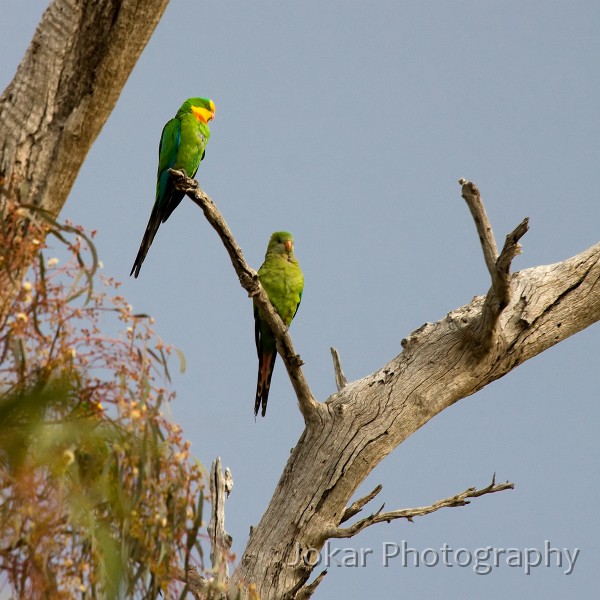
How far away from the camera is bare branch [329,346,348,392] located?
14.2 feet

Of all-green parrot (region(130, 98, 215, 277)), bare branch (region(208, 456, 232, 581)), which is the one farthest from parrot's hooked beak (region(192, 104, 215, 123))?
bare branch (region(208, 456, 232, 581))

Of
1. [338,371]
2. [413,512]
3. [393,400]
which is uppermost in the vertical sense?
[338,371]

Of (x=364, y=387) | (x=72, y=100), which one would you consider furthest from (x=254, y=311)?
(x=72, y=100)

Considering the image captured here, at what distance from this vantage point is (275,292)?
5160mm

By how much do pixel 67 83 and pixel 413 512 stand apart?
243 centimetres

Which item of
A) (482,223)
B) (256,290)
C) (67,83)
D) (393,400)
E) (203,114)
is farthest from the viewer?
(203,114)

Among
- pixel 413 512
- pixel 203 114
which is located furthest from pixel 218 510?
pixel 203 114

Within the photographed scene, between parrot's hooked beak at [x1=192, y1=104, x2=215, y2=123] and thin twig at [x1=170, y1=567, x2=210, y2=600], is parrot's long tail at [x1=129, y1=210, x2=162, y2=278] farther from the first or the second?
thin twig at [x1=170, y1=567, x2=210, y2=600]

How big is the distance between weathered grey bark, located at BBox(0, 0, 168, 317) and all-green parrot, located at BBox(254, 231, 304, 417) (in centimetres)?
234

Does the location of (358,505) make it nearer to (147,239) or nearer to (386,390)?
(386,390)

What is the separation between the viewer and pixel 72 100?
2.56 metres

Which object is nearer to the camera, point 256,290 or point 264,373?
point 256,290

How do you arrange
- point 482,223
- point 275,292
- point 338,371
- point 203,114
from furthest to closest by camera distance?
1. point 203,114
2. point 275,292
3. point 338,371
4. point 482,223

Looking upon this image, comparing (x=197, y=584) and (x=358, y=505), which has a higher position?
(x=358, y=505)
